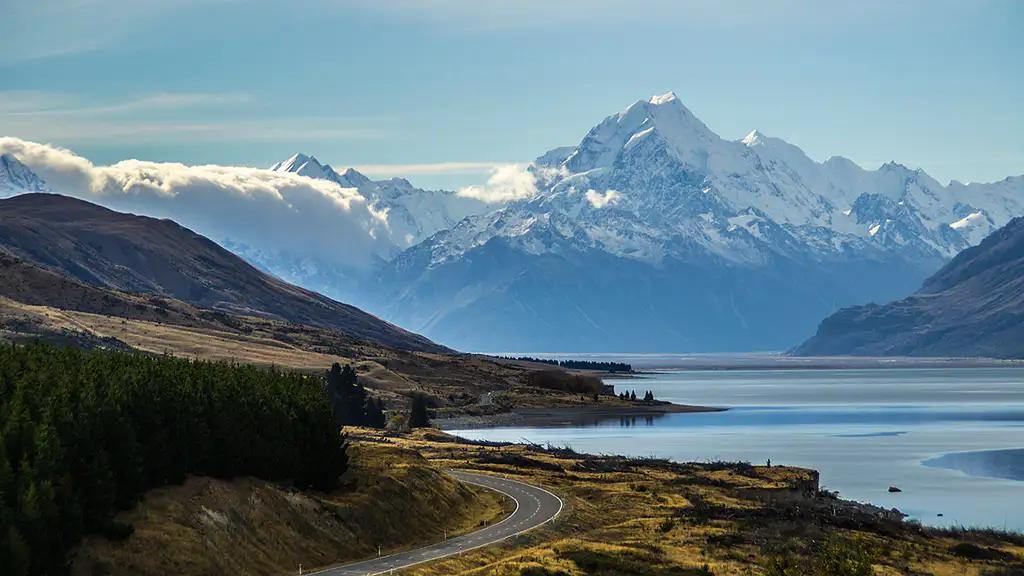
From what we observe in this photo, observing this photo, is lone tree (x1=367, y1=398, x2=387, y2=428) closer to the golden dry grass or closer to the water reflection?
the golden dry grass

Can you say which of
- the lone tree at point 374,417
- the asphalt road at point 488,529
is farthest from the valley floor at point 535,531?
the lone tree at point 374,417

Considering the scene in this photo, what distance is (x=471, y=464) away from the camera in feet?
402

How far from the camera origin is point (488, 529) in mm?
82125

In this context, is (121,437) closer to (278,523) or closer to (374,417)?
(278,523)

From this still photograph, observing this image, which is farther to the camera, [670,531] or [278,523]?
[670,531]

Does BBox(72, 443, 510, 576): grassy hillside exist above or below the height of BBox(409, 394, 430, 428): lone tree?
below

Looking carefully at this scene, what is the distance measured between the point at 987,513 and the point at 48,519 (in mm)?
87781

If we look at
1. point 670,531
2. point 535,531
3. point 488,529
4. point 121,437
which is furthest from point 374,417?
point 121,437

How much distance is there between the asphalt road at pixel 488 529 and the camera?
68000mm

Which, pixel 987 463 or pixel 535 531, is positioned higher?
pixel 987 463

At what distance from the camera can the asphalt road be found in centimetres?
6800

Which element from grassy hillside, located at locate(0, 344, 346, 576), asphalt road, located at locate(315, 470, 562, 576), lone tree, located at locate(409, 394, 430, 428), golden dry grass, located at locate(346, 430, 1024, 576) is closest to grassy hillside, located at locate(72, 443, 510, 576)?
grassy hillside, located at locate(0, 344, 346, 576)

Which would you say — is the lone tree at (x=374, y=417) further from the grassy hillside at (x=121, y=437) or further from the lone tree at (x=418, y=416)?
the grassy hillside at (x=121, y=437)

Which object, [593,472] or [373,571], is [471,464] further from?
[373,571]
